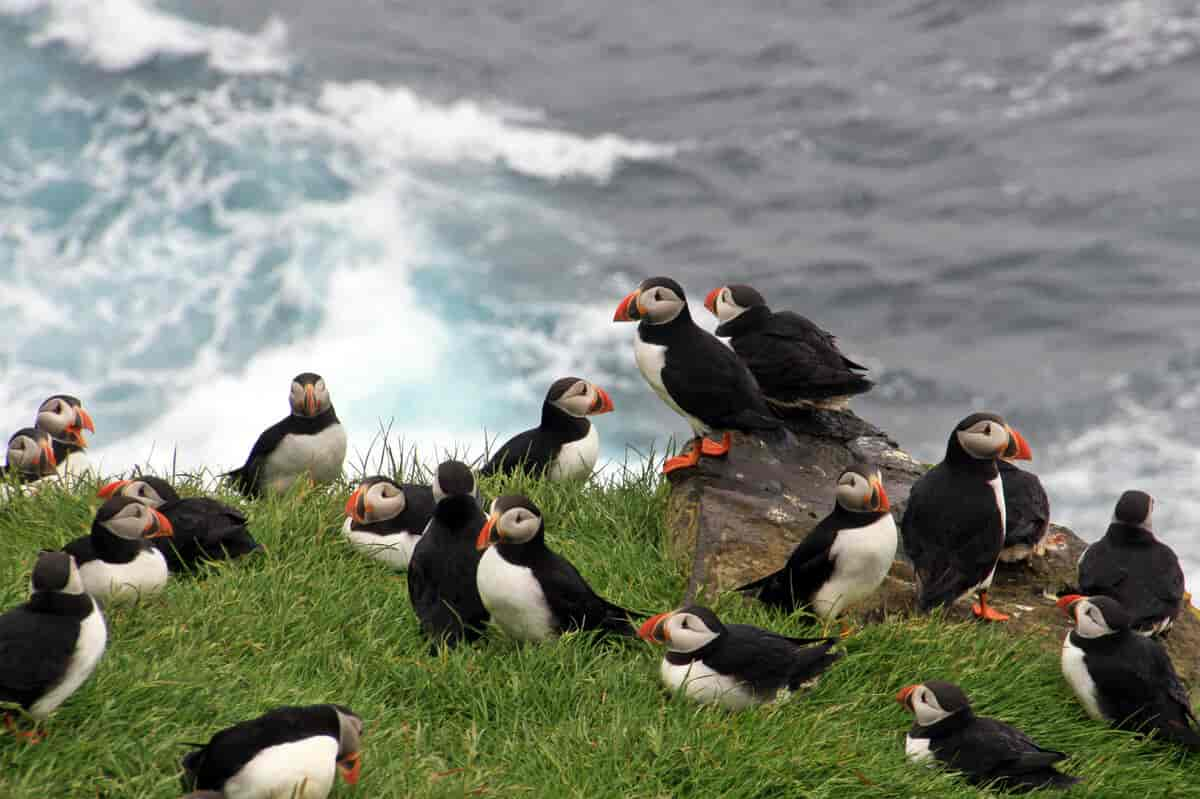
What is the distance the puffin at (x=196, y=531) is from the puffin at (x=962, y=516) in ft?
10.8

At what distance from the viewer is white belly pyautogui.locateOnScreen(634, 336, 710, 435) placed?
24.4 ft

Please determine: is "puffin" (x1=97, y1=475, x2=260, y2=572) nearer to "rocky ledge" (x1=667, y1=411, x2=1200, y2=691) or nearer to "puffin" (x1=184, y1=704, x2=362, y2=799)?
"rocky ledge" (x1=667, y1=411, x2=1200, y2=691)

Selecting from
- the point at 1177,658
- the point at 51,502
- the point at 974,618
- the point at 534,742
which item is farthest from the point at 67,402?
the point at 1177,658

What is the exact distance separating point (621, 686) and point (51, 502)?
376cm

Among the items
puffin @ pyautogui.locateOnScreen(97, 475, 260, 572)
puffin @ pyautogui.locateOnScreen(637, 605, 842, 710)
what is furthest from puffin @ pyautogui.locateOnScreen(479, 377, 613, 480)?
puffin @ pyautogui.locateOnScreen(637, 605, 842, 710)

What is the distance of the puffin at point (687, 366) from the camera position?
7.29 m

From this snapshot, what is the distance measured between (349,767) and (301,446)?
397cm

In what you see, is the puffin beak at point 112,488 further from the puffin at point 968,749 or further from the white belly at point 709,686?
the puffin at point 968,749

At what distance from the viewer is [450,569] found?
20.8ft

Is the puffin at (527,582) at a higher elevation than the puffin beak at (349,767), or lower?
higher

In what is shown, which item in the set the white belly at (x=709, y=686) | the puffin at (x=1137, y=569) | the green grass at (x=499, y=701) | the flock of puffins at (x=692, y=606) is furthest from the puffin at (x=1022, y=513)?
the white belly at (x=709, y=686)

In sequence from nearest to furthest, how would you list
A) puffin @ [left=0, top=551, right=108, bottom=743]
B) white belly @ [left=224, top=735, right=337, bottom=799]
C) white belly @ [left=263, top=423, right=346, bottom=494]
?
white belly @ [left=224, top=735, right=337, bottom=799], puffin @ [left=0, top=551, right=108, bottom=743], white belly @ [left=263, top=423, right=346, bottom=494]

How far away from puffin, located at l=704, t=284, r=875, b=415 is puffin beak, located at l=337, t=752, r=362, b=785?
3.53m

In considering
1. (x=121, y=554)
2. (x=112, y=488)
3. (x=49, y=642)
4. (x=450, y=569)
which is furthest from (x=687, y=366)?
(x=49, y=642)
